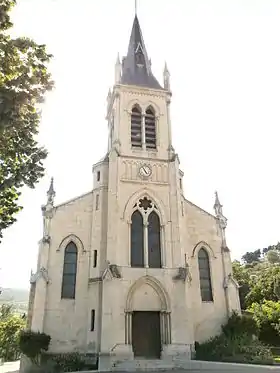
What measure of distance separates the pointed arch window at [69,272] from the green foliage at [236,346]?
7839mm

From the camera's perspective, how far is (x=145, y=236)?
70.8ft

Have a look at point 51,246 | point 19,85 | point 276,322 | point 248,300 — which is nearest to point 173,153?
point 51,246

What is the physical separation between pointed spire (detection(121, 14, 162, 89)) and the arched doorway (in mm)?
15504

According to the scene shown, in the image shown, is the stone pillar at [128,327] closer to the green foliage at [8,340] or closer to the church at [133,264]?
the church at [133,264]

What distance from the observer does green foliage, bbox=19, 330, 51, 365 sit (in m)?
17.7

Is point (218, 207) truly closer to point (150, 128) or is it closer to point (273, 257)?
point (150, 128)

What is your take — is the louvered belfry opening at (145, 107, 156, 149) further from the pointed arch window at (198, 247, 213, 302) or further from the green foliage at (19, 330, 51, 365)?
the green foliage at (19, 330, 51, 365)

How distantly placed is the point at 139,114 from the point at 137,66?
6.02 m

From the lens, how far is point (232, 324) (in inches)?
784

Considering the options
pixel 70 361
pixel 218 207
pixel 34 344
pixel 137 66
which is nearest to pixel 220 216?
pixel 218 207

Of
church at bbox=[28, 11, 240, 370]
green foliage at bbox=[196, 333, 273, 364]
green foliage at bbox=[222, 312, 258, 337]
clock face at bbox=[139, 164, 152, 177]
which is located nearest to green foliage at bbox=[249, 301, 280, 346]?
green foliage at bbox=[222, 312, 258, 337]

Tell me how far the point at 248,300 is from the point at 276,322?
11894 millimetres

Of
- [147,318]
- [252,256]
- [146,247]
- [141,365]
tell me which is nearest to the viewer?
[141,365]

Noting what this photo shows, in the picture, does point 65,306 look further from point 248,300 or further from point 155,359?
point 248,300
